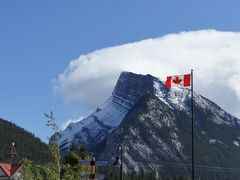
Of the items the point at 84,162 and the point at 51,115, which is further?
the point at 84,162

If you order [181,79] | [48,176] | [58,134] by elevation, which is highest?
[181,79]

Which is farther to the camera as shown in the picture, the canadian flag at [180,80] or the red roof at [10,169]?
the red roof at [10,169]

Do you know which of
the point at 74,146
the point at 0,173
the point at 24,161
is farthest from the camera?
the point at 0,173

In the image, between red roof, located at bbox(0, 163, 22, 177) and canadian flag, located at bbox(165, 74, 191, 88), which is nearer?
canadian flag, located at bbox(165, 74, 191, 88)

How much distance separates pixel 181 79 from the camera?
5328 centimetres

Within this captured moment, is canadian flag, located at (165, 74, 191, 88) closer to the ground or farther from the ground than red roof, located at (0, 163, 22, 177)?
closer to the ground

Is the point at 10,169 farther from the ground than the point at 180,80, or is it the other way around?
the point at 10,169

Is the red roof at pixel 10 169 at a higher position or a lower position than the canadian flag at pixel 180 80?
higher

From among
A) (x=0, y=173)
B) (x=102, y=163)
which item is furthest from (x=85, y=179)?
(x=0, y=173)

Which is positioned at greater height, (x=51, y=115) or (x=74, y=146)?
(x=74, y=146)

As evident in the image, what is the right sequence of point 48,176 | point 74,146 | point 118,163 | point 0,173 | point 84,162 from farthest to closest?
1. point 0,173
2. point 74,146
3. point 118,163
4. point 84,162
5. point 48,176

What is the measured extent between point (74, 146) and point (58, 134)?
7770cm

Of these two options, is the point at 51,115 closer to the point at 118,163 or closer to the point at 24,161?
the point at 24,161

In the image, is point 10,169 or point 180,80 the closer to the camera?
point 180,80
